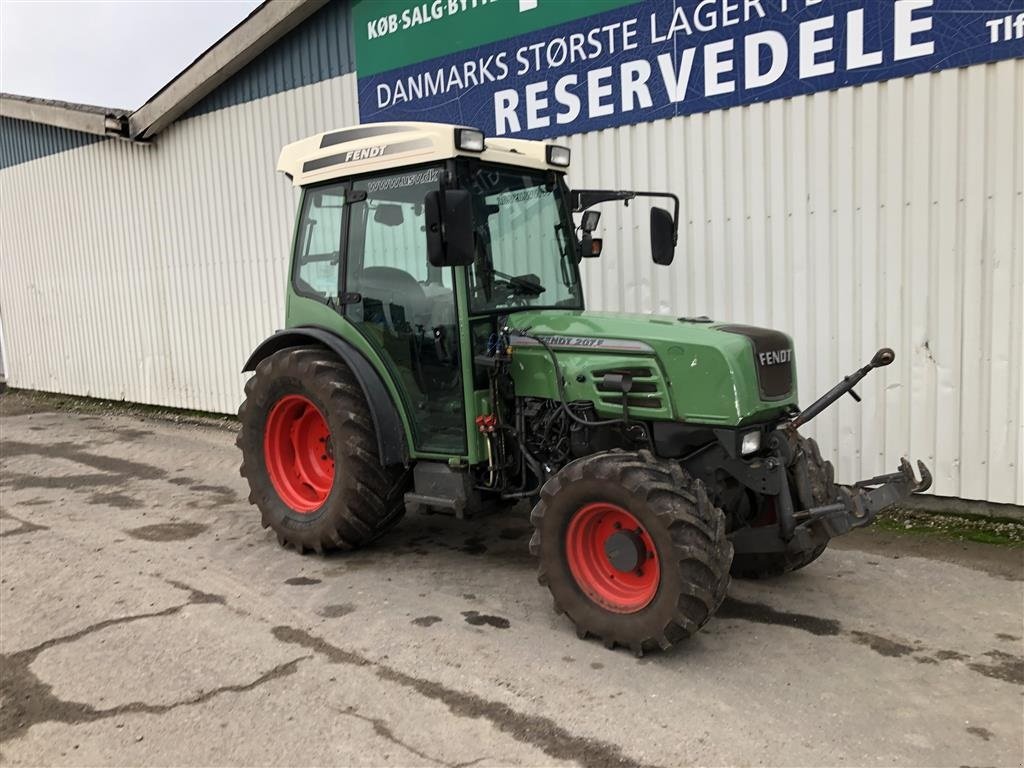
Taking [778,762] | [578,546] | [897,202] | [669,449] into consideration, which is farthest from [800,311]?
[778,762]

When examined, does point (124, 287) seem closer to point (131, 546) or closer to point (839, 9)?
point (131, 546)

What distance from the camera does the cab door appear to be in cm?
452

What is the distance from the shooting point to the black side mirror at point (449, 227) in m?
3.88

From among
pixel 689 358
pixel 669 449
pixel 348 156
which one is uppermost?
pixel 348 156

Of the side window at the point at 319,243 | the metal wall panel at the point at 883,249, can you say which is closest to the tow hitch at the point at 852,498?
the metal wall panel at the point at 883,249

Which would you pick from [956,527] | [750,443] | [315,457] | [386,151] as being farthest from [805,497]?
[315,457]

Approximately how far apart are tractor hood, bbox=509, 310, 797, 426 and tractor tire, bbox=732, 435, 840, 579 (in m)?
0.29

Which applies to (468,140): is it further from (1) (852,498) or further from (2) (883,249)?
(2) (883,249)

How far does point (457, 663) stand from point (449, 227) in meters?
1.96

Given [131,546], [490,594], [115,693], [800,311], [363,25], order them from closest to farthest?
[115,693]
[490,594]
[131,546]
[800,311]
[363,25]

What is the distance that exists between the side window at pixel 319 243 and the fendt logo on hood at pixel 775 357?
2494 millimetres

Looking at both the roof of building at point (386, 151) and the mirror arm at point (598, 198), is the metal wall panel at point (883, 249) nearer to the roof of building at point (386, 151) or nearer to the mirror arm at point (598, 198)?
the mirror arm at point (598, 198)

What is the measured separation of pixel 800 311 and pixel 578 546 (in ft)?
9.96

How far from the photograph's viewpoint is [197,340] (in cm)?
1055
